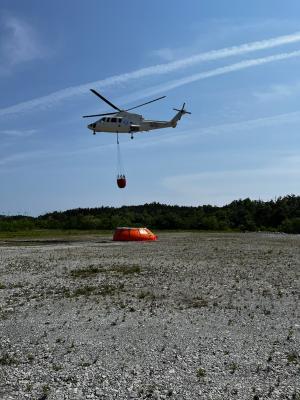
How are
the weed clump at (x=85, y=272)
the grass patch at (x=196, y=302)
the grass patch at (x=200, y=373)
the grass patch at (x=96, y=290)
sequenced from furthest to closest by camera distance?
1. the weed clump at (x=85, y=272)
2. the grass patch at (x=96, y=290)
3. the grass patch at (x=196, y=302)
4. the grass patch at (x=200, y=373)

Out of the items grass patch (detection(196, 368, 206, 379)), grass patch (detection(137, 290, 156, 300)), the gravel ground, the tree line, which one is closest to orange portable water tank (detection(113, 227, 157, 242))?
the gravel ground

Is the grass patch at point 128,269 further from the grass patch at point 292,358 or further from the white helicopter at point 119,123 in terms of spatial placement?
the white helicopter at point 119,123

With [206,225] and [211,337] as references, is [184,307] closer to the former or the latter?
[211,337]

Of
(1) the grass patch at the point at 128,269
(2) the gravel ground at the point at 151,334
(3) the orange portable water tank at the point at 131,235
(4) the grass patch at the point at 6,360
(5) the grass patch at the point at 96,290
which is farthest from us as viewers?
(3) the orange portable water tank at the point at 131,235

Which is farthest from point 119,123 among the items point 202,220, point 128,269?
point 202,220

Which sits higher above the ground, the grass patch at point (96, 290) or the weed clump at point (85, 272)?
the weed clump at point (85, 272)

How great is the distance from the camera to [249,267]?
27.5m

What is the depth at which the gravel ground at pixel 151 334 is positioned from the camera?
995cm

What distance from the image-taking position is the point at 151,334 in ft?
44.8

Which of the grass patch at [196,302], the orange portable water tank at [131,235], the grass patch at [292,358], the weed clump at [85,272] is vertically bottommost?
the grass patch at [292,358]

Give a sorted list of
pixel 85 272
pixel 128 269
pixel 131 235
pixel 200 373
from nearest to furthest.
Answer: pixel 200 373
pixel 85 272
pixel 128 269
pixel 131 235

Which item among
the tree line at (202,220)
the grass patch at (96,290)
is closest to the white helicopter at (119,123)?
the grass patch at (96,290)

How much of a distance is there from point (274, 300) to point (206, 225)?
9731cm

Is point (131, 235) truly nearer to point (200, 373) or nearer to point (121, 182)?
point (121, 182)
